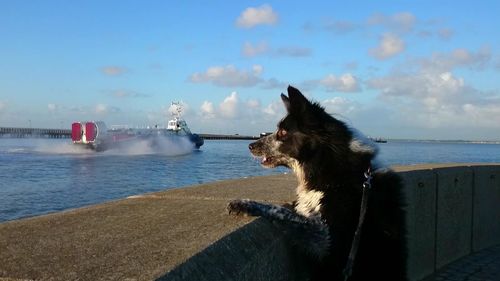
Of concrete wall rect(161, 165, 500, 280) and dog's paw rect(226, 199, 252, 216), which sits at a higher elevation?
dog's paw rect(226, 199, 252, 216)

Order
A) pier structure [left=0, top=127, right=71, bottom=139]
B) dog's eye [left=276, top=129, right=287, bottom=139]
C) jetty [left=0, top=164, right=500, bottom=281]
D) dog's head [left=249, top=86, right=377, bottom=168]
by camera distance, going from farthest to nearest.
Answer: pier structure [left=0, top=127, right=71, bottom=139] → dog's eye [left=276, top=129, right=287, bottom=139] → dog's head [left=249, top=86, right=377, bottom=168] → jetty [left=0, top=164, right=500, bottom=281]

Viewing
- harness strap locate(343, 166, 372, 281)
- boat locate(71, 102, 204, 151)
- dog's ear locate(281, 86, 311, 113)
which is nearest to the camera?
harness strap locate(343, 166, 372, 281)

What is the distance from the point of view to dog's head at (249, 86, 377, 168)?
4.18 m

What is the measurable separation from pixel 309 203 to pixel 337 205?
0.29 metres

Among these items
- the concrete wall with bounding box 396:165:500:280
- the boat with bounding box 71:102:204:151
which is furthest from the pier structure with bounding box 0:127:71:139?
the concrete wall with bounding box 396:165:500:280

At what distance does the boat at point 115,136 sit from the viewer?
77.9 meters

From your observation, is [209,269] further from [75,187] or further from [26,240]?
[75,187]

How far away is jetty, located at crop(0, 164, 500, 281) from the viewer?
2619mm

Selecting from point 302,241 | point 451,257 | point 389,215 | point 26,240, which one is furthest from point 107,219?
point 451,257

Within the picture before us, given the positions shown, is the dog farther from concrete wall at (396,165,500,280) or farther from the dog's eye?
concrete wall at (396,165,500,280)

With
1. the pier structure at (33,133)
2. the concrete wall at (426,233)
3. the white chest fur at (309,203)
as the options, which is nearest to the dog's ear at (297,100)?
the white chest fur at (309,203)

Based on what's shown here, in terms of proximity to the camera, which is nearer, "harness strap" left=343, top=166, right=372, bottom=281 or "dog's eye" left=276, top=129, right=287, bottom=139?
"harness strap" left=343, top=166, right=372, bottom=281

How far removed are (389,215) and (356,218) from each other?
291 millimetres

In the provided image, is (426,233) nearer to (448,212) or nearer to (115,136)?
(448,212)
